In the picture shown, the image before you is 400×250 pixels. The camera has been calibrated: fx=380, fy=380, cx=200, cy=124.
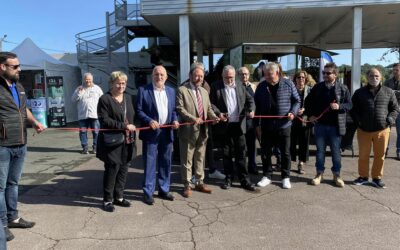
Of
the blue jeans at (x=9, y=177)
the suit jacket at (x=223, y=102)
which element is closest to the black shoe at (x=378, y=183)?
the suit jacket at (x=223, y=102)

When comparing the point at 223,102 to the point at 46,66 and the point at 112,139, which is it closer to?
the point at 112,139

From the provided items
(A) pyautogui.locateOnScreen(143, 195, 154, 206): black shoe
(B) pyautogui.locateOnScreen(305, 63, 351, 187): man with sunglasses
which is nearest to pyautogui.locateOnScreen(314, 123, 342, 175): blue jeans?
(B) pyautogui.locateOnScreen(305, 63, 351, 187): man with sunglasses

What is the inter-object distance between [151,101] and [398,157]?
18.9 ft

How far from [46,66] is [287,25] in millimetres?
10470

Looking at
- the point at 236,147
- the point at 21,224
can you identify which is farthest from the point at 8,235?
the point at 236,147

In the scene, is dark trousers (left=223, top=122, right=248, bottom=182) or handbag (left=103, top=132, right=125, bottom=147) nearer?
handbag (left=103, top=132, right=125, bottom=147)

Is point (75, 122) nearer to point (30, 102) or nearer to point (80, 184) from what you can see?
point (30, 102)

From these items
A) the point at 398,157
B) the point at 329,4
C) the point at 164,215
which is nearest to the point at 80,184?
the point at 164,215

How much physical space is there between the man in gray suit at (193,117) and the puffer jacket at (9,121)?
2.15 metres

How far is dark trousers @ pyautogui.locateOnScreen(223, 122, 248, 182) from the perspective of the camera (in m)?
5.94

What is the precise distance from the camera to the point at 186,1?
11398 mm

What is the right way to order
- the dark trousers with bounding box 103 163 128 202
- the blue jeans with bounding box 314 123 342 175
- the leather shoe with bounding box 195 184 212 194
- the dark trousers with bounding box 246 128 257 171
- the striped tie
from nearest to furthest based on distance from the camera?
1. the dark trousers with bounding box 103 163 128 202
2. the striped tie
3. the leather shoe with bounding box 195 184 212 194
4. the blue jeans with bounding box 314 123 342 175
5. the dark trousers with bounding box 246 128 257 171

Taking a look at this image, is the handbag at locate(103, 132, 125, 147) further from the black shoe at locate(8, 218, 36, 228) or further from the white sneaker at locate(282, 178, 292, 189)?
the white sneaker at locate(282, 178, 292, 189)

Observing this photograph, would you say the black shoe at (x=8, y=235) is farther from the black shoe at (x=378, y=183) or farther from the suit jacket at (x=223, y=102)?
the black shoe at (x=378, y=183)
